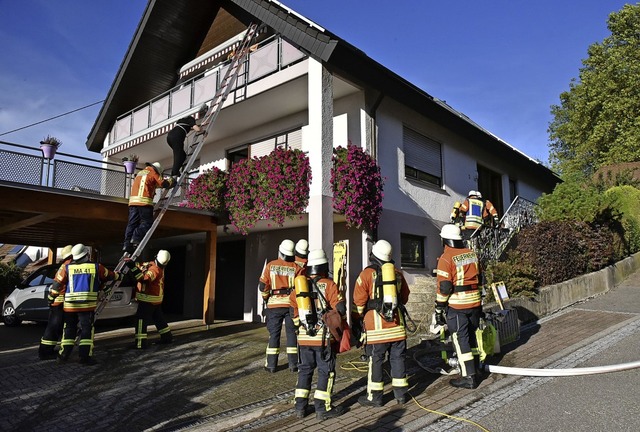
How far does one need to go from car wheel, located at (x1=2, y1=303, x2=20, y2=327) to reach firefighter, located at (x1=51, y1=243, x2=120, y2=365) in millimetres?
5838

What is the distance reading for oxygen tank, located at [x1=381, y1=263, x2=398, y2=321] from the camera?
4.75 meters

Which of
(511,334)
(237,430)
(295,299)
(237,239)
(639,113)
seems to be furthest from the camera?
(639,113)

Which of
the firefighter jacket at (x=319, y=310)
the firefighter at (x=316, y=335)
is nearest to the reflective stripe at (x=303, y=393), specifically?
the firefighter at (x=316, y=335)

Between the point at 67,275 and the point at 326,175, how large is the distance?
4724 millimetres

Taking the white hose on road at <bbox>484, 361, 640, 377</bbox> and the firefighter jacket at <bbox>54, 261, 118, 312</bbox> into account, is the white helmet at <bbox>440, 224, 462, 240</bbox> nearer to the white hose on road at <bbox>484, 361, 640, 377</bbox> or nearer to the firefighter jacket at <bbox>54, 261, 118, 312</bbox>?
the white hose on road at <bbox>484, 361, 640, 377</bbox>

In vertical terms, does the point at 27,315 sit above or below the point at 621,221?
below

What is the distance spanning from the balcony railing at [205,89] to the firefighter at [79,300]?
507cm

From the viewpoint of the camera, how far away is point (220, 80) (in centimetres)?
1055

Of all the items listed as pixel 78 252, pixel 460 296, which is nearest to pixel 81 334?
pixel 78 252

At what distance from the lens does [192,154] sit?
840 centimetres

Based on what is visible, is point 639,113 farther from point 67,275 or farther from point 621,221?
point 67,275

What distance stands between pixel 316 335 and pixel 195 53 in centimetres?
1271

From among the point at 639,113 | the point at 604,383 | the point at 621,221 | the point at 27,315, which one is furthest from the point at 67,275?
the point at 639,113

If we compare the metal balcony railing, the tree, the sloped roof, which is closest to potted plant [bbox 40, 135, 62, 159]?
the sloped roof
